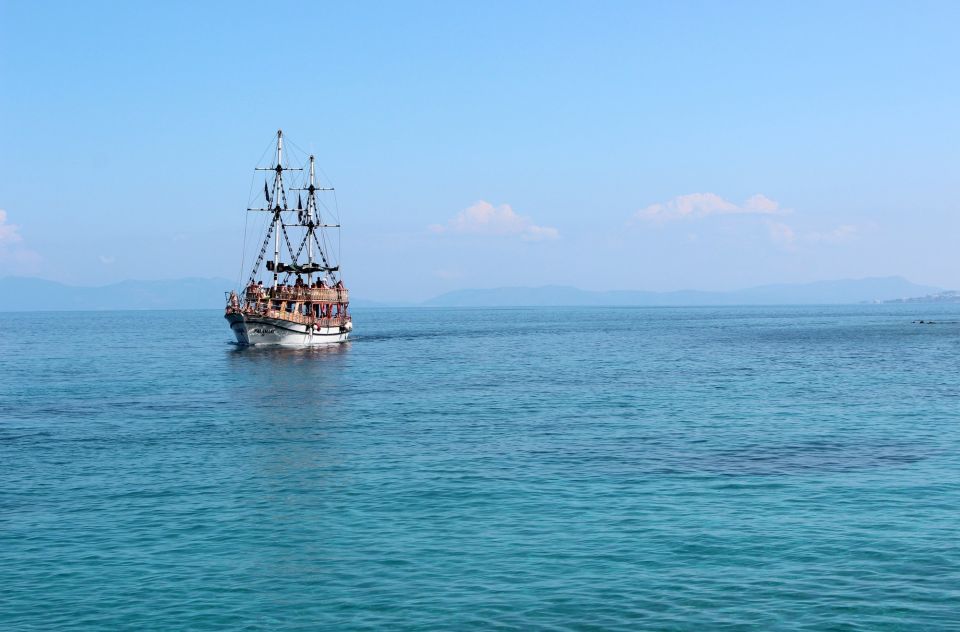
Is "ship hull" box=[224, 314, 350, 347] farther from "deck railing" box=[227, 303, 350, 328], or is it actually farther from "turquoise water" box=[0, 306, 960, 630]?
"turquoise water" box=[0, 306, 960, 630]

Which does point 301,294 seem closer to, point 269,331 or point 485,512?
point 269,331

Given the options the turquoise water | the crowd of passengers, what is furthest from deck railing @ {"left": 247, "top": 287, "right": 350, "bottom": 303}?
the turquoise water

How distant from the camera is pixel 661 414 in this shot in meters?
45.9

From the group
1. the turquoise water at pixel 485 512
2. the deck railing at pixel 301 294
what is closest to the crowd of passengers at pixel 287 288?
the deck railing at pixel 301 294

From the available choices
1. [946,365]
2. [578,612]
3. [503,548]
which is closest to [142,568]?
[503,548]

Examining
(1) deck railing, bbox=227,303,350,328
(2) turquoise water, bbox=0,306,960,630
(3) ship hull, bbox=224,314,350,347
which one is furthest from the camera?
(3) ship hull, bbox=224,314,350,347

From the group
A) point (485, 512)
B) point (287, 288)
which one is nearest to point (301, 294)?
point (287, 288)

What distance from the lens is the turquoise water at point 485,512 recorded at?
707 inches

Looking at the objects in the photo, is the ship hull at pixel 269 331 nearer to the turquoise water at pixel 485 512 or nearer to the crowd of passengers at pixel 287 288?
the crowd of passengers at pixel 287 288

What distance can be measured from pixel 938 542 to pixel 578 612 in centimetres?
1000

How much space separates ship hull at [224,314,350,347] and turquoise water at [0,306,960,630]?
4490 centimetres

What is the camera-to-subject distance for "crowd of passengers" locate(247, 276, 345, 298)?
102 metres

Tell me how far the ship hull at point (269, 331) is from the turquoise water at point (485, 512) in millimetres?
44903

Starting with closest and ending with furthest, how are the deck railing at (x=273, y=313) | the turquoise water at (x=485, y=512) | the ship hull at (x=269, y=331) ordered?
the turquoise water at (x=485, y=512)
the deck railing at (x=273, y=313)
the ship hull at (x=269, y=331)
